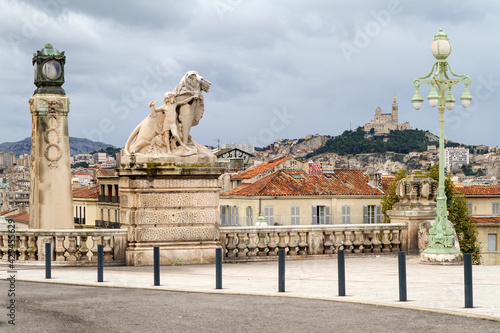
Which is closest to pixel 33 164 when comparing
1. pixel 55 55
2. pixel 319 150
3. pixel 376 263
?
pixel 55 55

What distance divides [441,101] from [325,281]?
20.0 feet

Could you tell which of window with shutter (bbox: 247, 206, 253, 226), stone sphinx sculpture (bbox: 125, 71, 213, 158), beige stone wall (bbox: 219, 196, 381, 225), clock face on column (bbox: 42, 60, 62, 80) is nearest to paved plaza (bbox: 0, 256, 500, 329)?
stone sphinx sculpture (bbox: 125, 71, 213, 158)

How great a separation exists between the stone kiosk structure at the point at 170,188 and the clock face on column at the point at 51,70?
369 inches

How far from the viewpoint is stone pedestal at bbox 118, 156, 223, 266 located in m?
15.1

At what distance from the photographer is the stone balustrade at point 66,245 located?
1499 cm

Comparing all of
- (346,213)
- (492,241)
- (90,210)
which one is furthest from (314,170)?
(90,210)

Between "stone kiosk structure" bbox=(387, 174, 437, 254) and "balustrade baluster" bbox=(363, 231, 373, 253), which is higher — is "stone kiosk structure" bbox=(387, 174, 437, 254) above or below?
above

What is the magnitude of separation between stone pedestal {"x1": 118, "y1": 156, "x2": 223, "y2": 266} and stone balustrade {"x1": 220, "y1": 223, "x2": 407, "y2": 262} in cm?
75

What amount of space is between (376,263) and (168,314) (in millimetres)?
7064

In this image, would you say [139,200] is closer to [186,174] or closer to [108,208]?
[186,174]

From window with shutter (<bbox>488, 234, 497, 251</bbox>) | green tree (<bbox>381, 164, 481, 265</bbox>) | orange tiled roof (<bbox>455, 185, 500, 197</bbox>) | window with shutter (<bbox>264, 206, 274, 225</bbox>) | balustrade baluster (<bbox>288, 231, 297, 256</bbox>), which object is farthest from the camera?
orange tiled roof (<bbox>455, 185, 500, 197</bbox>)

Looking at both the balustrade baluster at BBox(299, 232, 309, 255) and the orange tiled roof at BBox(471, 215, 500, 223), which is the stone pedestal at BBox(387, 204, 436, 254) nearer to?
the balustrade baluster at BBox(299, 232, 309, 255)

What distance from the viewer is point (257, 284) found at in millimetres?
12531

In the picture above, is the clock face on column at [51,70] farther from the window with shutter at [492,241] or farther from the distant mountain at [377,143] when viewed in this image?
the distant mountain at [377,143]
